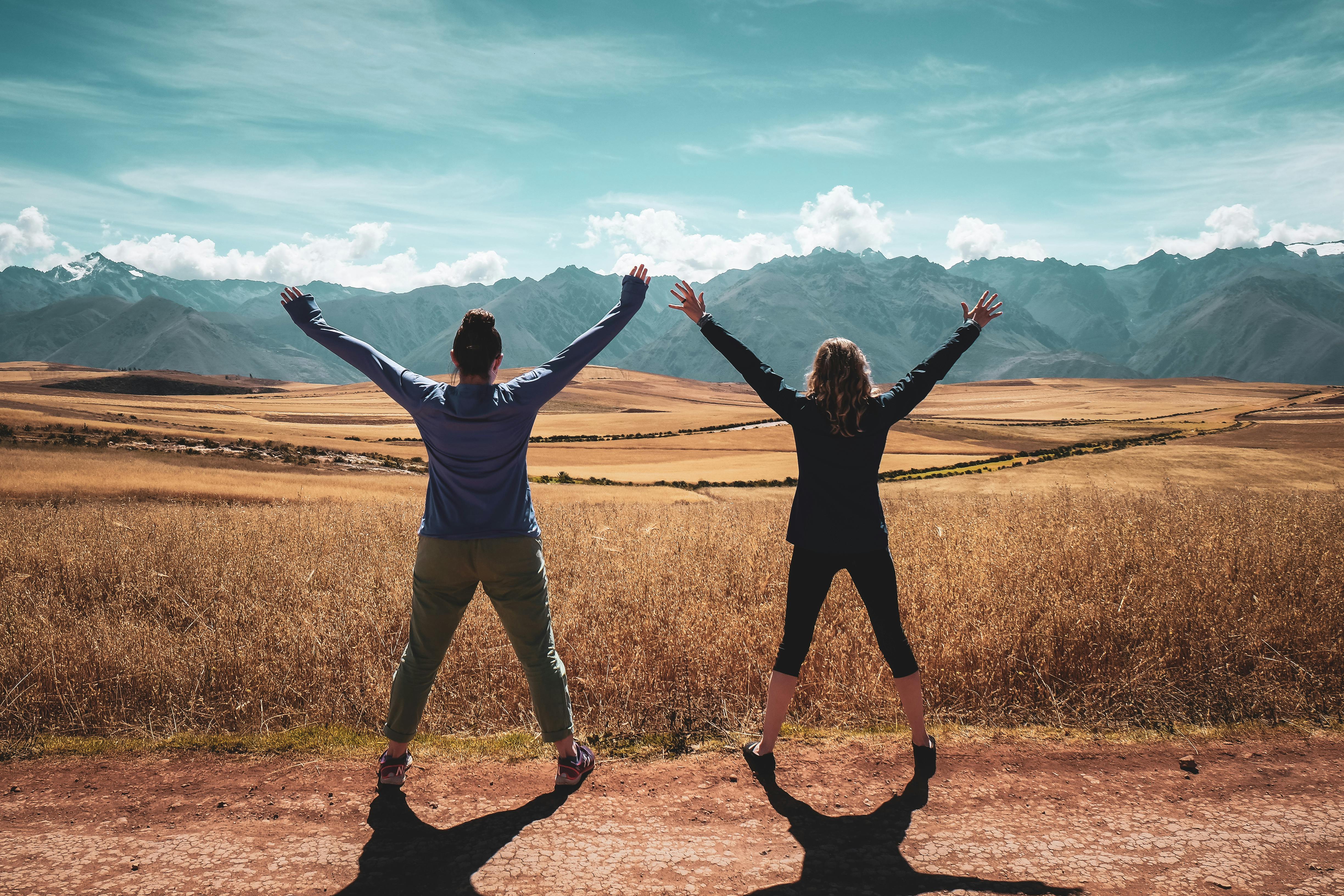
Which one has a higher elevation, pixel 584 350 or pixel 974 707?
pixel 584 350

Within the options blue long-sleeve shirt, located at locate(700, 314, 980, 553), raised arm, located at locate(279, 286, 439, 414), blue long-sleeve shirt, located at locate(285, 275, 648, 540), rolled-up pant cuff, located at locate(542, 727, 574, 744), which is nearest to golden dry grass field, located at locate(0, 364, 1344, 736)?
rolled-up pant cuff, located at locate(542, 727, 574, 744)

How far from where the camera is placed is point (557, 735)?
4523 mm

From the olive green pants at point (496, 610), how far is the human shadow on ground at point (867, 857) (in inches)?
60.7

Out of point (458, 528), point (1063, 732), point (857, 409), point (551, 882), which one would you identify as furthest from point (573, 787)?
point (1063, 732)

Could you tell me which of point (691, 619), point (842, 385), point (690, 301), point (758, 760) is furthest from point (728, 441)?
point (842, 385)

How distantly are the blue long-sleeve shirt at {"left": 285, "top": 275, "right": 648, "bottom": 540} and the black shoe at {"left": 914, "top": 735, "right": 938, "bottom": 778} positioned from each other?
2934 mm

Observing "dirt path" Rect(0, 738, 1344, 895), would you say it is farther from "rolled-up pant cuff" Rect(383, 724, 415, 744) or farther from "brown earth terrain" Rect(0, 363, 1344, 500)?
"brown earth terrain" Rect(0, 363, 1344, 500)

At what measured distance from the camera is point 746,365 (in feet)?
16.5

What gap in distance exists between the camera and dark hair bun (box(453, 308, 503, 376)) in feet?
14.1

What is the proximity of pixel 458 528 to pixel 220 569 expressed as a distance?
20.1ft

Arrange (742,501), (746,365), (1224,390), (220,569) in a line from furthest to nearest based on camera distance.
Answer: (1224,390)
(742,501)
(220,569)
(746,365)

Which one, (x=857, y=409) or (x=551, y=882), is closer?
(x=551, y=882)

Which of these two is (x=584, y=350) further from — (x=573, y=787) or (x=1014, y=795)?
(x=1014, y=795)

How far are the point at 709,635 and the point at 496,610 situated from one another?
2.60m
